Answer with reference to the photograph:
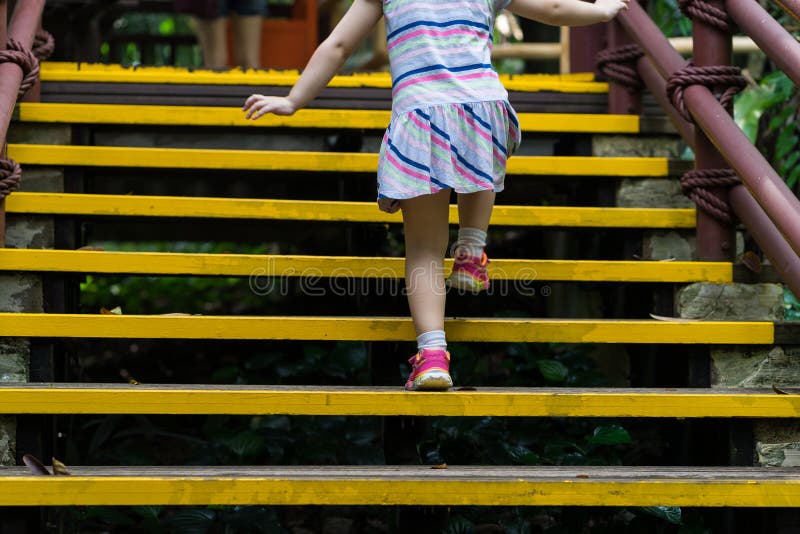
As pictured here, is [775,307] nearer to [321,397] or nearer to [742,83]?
[742,83]

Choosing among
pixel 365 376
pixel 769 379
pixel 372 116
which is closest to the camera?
pixel 769 379

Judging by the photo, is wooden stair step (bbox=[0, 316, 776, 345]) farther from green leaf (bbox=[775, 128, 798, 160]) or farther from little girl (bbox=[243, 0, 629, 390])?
green leaf (bbox=[775, 128, 798, 160])

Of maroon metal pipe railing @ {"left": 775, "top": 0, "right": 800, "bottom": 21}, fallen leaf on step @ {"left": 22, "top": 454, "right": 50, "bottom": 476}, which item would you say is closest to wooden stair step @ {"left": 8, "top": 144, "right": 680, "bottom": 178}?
maroon metal pipe railing @ {"left": 775, "top": 0, "right": 800, "bottom": 21}

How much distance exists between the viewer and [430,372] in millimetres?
2375

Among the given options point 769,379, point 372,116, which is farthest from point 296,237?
point 769,379

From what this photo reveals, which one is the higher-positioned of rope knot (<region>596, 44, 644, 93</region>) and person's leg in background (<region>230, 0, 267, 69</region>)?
person's leg in background (<region>230, 0, 267, 69</region>)

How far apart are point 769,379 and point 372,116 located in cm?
163

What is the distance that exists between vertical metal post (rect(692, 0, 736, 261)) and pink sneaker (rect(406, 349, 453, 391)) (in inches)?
41.3

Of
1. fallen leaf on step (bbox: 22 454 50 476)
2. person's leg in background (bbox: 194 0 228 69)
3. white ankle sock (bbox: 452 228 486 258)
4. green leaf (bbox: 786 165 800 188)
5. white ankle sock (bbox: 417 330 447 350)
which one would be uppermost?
person's leg in background (bbox: 194 0 228 69)

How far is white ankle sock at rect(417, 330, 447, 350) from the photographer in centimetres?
244

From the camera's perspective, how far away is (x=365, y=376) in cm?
417

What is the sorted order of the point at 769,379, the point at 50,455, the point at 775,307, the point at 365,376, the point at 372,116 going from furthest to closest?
the point at 365,376 → the point at 372,116 → the point at 775,307 → the point at 769,379 → the point at 50,455

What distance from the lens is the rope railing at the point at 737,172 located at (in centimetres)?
247

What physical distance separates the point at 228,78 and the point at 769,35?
6.44 ft
